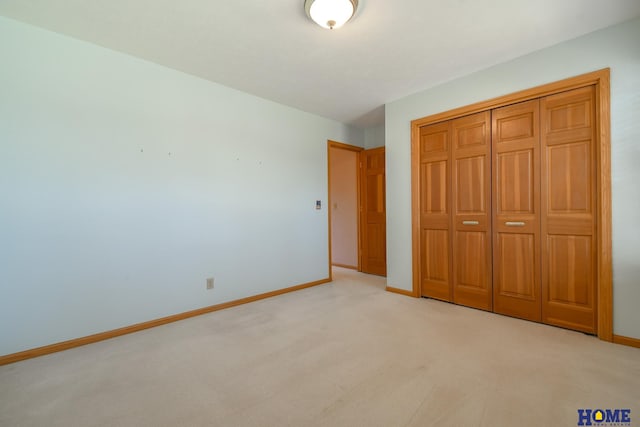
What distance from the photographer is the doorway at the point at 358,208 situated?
481 centimetres

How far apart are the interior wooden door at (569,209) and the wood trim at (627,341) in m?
0.15

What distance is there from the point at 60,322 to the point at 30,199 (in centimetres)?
99

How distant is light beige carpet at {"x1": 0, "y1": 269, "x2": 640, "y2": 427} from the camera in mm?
1500

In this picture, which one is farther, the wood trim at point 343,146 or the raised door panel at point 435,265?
the wood trim at point 343,146

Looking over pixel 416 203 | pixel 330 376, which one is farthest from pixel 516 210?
pixel 330 376

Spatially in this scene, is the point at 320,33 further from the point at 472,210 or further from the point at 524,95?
the point at 472,210

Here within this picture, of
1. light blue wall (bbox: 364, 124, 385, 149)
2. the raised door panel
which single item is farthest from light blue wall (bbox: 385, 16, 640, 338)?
light blue wall (bbox: 364, 124, 385, 149)

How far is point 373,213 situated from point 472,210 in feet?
6.59

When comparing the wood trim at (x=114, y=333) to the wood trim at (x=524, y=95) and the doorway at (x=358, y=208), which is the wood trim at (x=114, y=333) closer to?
the doorway at (x=358, y=208)

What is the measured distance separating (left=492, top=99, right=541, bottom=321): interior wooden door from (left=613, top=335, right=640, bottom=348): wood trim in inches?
19.8

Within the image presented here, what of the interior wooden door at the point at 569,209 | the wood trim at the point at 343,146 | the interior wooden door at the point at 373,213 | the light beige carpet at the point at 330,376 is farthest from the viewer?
the interior wooden door at the point at 373,213

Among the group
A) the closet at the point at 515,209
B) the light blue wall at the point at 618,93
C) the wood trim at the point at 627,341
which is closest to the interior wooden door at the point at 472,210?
the closet at the point at 515,209

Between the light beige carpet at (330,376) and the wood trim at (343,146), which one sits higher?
the wood trim at (343,146)

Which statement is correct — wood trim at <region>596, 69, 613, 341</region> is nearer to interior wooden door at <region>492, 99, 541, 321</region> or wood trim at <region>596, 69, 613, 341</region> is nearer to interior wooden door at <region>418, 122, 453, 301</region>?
interior wooden door at <region>492, 99, 541, 321</region>
